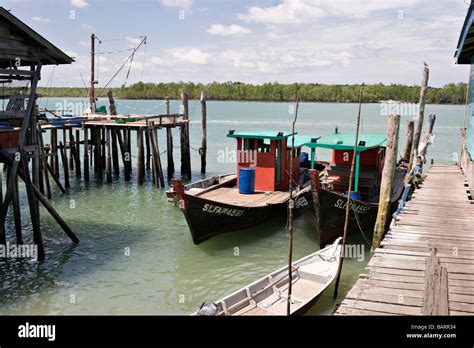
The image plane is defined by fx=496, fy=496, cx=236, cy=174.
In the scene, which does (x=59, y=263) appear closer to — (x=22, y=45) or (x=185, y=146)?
(x=22, y=45)

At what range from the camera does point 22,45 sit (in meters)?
12.6

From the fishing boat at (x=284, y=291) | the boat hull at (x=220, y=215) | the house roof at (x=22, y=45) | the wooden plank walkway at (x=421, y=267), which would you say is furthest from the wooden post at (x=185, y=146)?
the wooden plank walkway at (x=421, y=267)

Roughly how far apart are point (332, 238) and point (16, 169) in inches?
339

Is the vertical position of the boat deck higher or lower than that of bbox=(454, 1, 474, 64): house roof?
lower

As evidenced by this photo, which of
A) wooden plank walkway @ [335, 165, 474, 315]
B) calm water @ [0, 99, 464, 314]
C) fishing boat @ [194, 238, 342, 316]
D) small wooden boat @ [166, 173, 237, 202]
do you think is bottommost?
calm water @ [0, 99, 464, 314]

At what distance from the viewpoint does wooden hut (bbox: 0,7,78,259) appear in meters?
12.1

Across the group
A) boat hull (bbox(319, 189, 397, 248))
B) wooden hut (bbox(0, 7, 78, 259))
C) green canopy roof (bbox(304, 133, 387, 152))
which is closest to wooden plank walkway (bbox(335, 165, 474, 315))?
boat hull (bbox(319, 189, 397, 248))

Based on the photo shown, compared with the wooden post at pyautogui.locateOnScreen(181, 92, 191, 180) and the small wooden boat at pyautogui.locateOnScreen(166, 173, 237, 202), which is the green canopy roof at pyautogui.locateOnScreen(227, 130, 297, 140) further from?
the wooden post at pyautogui.locateOnScreen(181, 92, 191, 180)

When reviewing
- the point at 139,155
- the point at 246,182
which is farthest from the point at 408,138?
the point at 139,155

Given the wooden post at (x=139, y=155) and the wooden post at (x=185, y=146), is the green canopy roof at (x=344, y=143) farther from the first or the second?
the wooden post at (x=185, y=146)

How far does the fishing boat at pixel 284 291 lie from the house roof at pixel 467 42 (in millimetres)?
5705

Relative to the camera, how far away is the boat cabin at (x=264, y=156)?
16.7 m

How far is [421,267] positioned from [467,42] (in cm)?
739

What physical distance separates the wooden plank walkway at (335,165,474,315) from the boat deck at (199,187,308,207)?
479 centimetres
